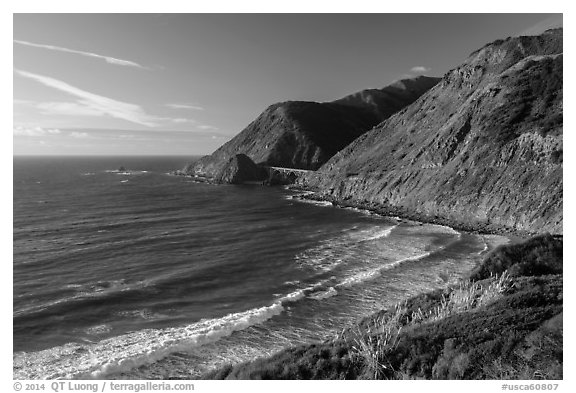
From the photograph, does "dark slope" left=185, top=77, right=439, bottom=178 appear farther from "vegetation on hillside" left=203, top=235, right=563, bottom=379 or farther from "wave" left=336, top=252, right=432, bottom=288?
"vegetation on hillside" left=203, top=235, right=563, bottom=379

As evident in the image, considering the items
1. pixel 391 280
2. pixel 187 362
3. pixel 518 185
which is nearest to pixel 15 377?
pixel 187 362

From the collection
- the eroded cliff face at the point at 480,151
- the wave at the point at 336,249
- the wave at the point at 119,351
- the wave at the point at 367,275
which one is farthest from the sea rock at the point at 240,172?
the wave at the point at 119,351

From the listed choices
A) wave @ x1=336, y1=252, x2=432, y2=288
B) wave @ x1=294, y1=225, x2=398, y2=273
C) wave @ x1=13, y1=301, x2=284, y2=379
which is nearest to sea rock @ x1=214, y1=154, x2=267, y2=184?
wave @ x1=294, y1=225, x2=398, y2=273

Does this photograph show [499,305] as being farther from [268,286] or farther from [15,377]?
[15,377]

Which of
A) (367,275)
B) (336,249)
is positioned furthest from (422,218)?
(367,275)

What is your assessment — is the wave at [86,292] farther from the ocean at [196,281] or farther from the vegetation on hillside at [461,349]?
the vegetation on hillside at [461,349]
